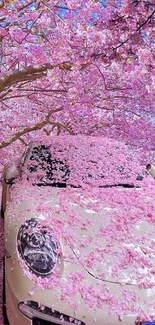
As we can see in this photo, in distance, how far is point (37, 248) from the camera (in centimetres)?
282

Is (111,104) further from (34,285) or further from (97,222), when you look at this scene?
(34,285)

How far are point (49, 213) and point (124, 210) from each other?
70 centimetres

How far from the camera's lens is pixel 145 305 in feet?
Answer: 8.81

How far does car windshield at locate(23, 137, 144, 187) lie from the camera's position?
409cm

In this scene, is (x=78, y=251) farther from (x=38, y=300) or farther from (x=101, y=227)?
(x=38, y=300)

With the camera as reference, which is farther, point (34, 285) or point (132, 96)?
point (132, 96)

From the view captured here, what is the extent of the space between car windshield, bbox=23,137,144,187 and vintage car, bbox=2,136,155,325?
22mm

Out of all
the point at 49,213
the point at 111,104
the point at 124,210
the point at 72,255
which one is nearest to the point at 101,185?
the point at 124,210

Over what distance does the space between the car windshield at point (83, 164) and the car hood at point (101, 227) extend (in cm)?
26

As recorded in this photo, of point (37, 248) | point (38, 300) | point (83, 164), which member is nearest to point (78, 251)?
point (37, 248)

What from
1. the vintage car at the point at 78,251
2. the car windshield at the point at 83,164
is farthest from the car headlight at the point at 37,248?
the car windshield at the point at 83,164

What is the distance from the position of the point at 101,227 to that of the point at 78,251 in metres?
0.35

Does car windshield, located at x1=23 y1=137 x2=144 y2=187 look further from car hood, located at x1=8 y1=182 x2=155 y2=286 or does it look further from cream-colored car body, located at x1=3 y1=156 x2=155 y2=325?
cream-colored car body, located at x1=3 y1=156 x2=155 y2=325

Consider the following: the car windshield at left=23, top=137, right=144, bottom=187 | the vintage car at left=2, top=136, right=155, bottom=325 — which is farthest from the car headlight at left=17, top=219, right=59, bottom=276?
the car windshield at left=23, top=137, right=144, bottom=187
